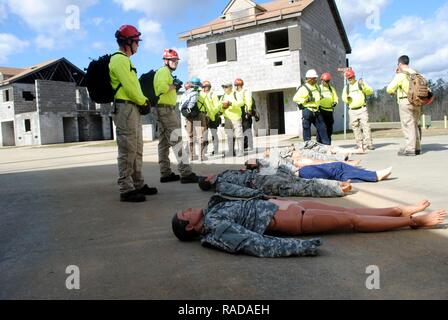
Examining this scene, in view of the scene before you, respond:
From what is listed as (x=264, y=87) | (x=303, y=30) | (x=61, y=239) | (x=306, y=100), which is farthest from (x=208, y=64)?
(x=61, y=239)

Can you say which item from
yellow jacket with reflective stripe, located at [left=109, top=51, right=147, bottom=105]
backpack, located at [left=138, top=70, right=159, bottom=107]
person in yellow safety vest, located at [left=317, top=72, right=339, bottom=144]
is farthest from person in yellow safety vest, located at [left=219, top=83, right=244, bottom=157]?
yellow jacket with reflective stripe, located at [left=109, top=51, right=147, bottom=105]

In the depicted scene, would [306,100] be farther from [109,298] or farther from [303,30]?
[303,30]

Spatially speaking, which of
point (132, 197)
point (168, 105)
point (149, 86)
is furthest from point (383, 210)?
point (149, 86)

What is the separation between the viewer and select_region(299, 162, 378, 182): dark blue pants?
18.7ft

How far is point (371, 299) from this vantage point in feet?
7.07

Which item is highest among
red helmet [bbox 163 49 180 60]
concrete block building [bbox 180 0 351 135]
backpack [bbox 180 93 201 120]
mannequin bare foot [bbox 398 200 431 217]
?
concrete block building [bbox 180 0 351 135]

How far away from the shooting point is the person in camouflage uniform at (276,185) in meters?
4.89

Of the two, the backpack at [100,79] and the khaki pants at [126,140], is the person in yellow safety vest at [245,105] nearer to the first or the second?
the khaki pants at [126,140]

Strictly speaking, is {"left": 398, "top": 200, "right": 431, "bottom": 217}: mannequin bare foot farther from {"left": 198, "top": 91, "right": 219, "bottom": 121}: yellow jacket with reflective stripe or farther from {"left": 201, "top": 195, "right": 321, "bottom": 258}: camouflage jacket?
{"left": 198, "top": 91, "right": 219, "bottom": 121}: yellow jacket with reflective stripe

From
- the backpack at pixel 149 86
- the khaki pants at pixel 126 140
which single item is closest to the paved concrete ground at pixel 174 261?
the khaki pants at pixel 126 140

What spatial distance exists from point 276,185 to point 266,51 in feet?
67.6

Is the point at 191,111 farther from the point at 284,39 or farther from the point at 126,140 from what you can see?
the point at 284,39

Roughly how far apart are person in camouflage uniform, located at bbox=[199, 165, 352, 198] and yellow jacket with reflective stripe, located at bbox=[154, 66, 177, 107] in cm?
181

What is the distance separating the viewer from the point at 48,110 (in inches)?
1511
